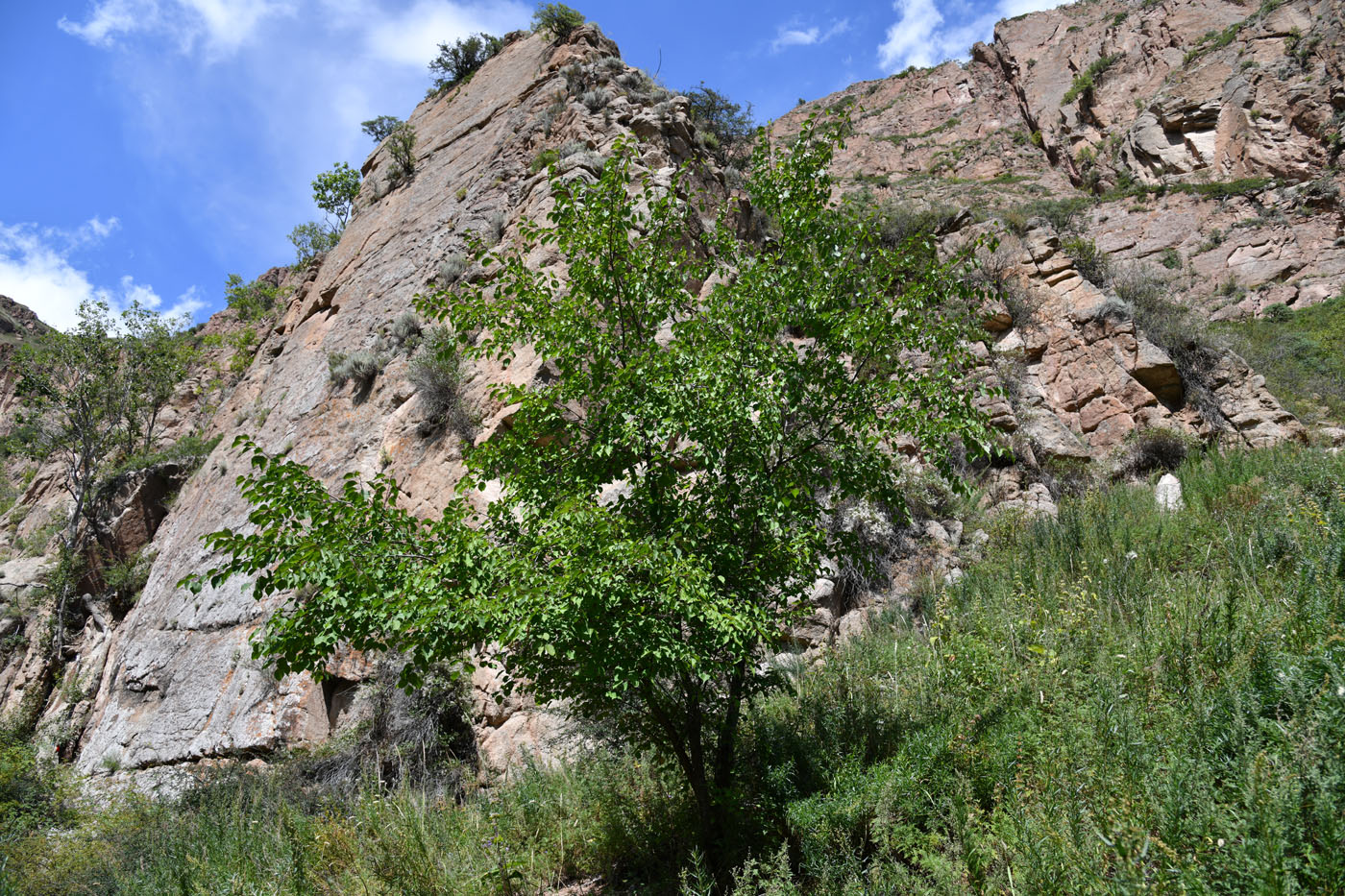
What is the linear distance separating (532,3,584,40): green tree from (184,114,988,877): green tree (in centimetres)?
1154

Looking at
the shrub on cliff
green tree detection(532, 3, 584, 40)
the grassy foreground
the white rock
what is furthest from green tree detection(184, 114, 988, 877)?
green tree detection(532, 3, 584, 40)

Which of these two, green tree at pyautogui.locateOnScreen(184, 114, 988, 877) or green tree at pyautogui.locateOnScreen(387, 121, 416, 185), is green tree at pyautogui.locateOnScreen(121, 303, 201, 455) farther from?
green tree at pyautogui.locateOnScreen(184, 114, 988, 877)

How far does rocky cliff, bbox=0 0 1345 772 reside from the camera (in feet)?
29.4

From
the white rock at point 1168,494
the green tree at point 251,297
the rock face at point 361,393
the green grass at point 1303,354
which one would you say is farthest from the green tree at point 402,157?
the green grass at point 1303,354

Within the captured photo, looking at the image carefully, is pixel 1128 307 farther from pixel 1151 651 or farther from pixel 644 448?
pixel 644 448

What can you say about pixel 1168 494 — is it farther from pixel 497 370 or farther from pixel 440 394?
pixel 440 394

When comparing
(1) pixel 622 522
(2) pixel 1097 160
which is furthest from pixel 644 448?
(2) pixel 1097 160

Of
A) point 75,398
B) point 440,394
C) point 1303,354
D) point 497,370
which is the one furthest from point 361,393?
point 1303,354

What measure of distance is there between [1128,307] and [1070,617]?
8.52 m

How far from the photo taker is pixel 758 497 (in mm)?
4348

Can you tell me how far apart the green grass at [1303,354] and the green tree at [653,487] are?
1285 centimetres

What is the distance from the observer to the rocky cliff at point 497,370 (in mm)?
8961

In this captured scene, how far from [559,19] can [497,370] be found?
366 inches

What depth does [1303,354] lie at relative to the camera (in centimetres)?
1786
